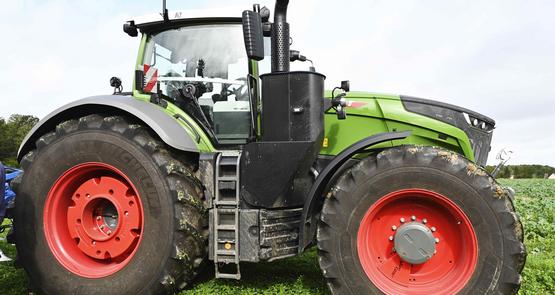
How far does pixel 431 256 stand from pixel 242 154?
5.61ft

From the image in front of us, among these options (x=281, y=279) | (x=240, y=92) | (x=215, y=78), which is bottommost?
(x=281, y=279)

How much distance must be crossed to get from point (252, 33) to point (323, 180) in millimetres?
1289

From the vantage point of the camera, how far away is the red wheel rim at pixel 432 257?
3231 mm

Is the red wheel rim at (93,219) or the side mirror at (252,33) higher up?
the side mirror at (252,33)

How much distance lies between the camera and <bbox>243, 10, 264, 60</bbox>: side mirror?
3.27 metres

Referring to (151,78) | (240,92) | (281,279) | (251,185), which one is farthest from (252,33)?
(281,279)

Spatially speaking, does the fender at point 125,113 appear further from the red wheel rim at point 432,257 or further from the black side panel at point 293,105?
the red wheel rim at point 432,257

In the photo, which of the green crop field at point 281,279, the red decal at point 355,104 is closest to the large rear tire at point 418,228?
the green crop field at point 281,279

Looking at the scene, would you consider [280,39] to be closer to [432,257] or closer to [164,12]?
[164,12]

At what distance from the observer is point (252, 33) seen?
3285mm

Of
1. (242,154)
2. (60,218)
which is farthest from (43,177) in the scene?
(242,154)

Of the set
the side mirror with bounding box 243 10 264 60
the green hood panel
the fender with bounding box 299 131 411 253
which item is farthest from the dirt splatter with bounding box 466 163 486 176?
the side mirror with bounding box 243 10 264 60

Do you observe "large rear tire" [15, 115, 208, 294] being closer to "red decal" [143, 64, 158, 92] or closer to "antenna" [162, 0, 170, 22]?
"red decal" [143, 64, 158, 92]

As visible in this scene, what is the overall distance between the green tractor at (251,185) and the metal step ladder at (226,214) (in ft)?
0.04
